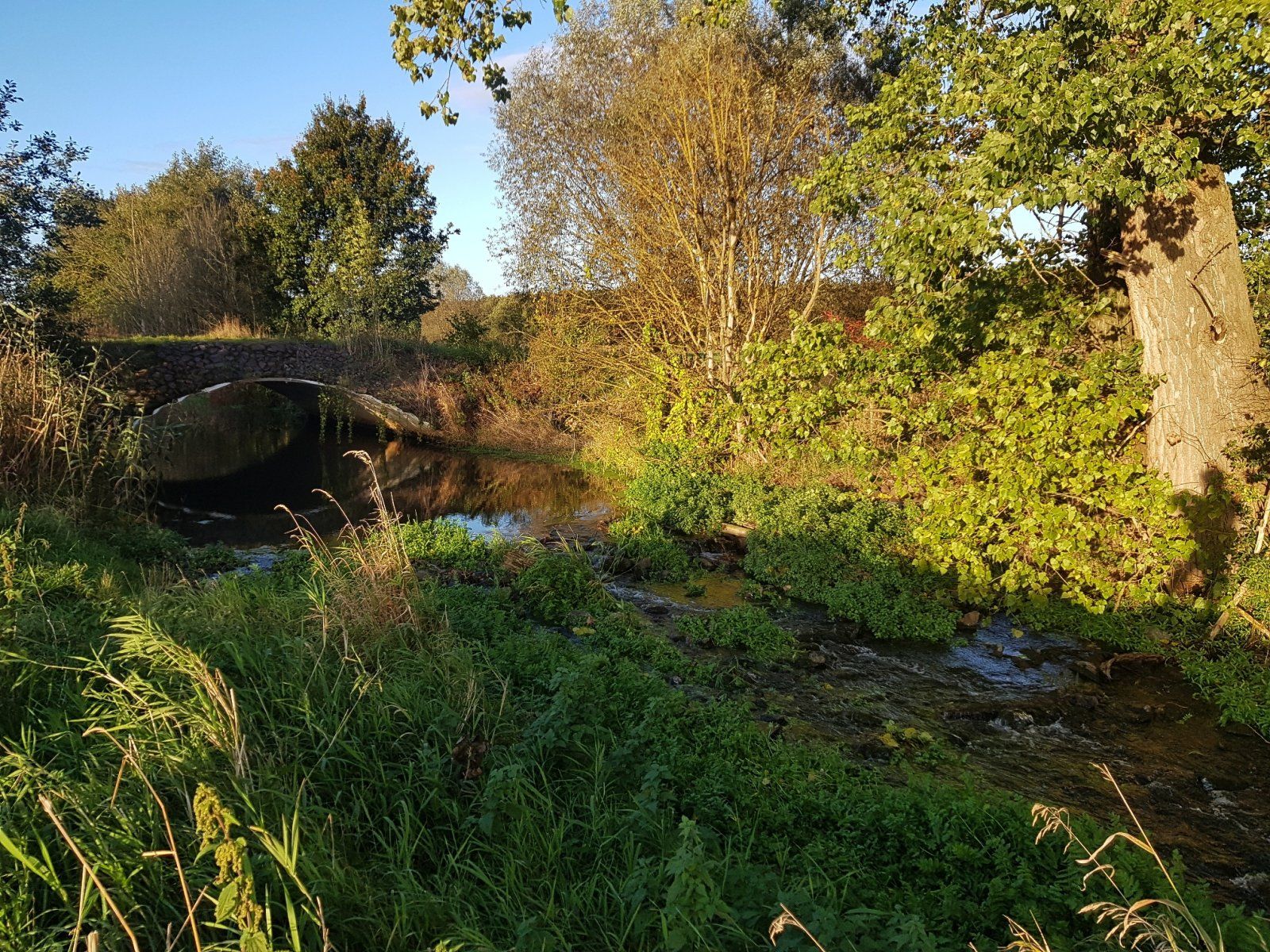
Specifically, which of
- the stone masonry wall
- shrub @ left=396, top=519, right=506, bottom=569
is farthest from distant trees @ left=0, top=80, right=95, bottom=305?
shrub @ left=396, top=519, right=506, bottom=569

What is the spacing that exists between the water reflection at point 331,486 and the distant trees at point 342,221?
17.5ft

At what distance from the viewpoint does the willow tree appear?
5688 mm

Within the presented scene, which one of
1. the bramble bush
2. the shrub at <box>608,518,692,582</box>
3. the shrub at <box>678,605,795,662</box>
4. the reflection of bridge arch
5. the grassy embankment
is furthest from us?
the reflection of bridge arch

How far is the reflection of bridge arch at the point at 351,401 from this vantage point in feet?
68.9

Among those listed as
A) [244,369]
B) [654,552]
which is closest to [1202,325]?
[654,552]

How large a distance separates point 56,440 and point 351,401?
16.3 m

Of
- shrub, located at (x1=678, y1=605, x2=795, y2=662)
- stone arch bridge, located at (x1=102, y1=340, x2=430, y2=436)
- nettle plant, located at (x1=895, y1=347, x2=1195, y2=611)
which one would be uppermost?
stone arch bridge, located at (x1=102, y1=340, x2=430, y2=436)

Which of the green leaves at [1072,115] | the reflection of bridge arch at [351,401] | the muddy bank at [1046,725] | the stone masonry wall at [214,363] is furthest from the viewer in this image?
the reflection of bridge arch at [351,401]

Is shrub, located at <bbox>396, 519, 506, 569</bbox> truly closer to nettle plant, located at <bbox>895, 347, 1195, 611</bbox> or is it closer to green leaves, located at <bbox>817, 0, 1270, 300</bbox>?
nettle plant, located at <bbox>895, 347, 1195, 611</bbox>

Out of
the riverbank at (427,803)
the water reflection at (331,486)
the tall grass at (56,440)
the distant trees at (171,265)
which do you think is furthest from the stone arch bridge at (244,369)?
the riverbank at (427,803)

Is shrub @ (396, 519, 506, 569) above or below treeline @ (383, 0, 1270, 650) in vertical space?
below

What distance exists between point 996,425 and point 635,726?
18.0ft

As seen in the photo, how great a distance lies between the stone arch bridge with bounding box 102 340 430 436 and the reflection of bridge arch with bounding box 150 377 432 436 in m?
0.02

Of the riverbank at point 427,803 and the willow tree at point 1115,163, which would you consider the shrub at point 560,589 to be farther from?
the willow tree at point 1115,163
